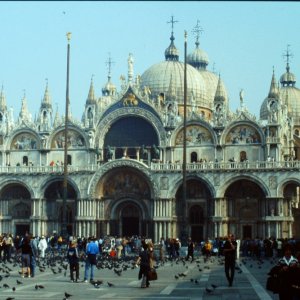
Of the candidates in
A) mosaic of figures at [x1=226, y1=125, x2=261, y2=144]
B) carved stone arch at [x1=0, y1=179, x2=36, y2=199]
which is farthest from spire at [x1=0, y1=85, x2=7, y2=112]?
mosaic of figures at [x1=226, y1=125, x2=261, y2=144]

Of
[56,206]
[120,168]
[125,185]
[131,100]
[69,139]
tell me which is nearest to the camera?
[120,168]

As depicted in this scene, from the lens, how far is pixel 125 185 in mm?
71250

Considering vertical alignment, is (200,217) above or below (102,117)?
Result: below

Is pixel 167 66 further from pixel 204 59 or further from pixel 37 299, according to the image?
pixel 37 299

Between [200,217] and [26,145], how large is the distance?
61.0 feet

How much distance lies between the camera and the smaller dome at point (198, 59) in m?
99.9

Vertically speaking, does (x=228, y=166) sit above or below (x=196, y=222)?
above

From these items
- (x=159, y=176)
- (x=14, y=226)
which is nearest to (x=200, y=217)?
(x=159, y=176)

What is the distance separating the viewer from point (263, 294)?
22.9 m

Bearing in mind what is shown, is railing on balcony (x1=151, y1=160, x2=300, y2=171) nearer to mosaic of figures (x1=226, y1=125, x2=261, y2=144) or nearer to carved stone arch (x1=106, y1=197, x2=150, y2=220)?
mosaic of figures (x1=226, y1=125, x2=261, y2=144)

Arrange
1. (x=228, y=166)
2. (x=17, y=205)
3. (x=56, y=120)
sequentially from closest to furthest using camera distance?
1. (x=228, y=166)
2. (x=17, y=205)
3. (x=56, y=120)

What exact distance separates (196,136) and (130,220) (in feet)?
33.4

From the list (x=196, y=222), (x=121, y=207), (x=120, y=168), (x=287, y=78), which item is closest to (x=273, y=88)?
(x=196, y=222)

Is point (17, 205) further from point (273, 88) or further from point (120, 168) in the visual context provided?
point (273, 88)
